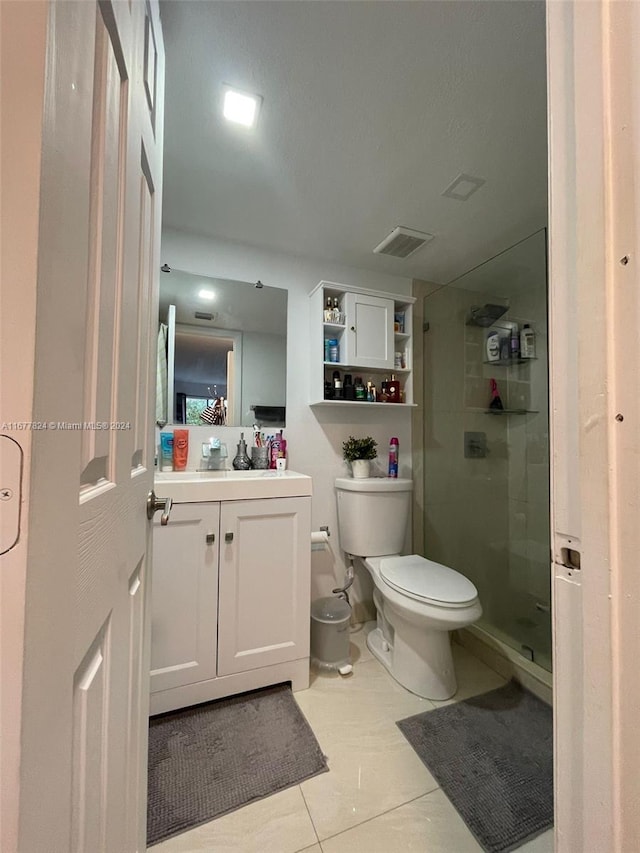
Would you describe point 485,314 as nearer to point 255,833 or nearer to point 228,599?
point 228,599

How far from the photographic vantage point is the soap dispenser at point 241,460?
1.68 m

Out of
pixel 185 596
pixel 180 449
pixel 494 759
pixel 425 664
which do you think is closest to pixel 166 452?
pixel 180 449

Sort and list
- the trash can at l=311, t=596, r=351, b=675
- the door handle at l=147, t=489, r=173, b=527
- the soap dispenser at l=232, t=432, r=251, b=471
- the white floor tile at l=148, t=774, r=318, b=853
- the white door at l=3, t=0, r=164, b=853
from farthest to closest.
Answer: the soap dispenser at l=232, t=432, r=251, b=471, the trash can at l=311, t=596, r=351, b=675, the white floor tile at l=148, t=774, r=318, b=853, the door handle at l=147, t=489, r=173, b=527, the white door at l=3, t=0, r=164, b=853

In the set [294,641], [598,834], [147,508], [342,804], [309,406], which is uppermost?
[309,406]

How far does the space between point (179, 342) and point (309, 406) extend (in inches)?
29.0

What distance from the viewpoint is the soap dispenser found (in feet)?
5.52

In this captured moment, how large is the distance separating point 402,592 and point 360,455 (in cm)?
72

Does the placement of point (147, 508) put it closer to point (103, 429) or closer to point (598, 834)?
point (103, 429)

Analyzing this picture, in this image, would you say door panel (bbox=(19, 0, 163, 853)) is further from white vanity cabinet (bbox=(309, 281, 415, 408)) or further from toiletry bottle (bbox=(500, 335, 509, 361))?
toiletry bottle (bbox=(500, 335, 509, 361))

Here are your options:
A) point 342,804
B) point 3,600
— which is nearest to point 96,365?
point 3,600

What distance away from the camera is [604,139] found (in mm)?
325

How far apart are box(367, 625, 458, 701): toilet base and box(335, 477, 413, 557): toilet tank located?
401 millimetres

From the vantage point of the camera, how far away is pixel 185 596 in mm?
1217

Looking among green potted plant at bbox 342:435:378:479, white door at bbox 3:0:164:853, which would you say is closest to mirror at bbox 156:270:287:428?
green potted plant at bbox 342:435:378:479
